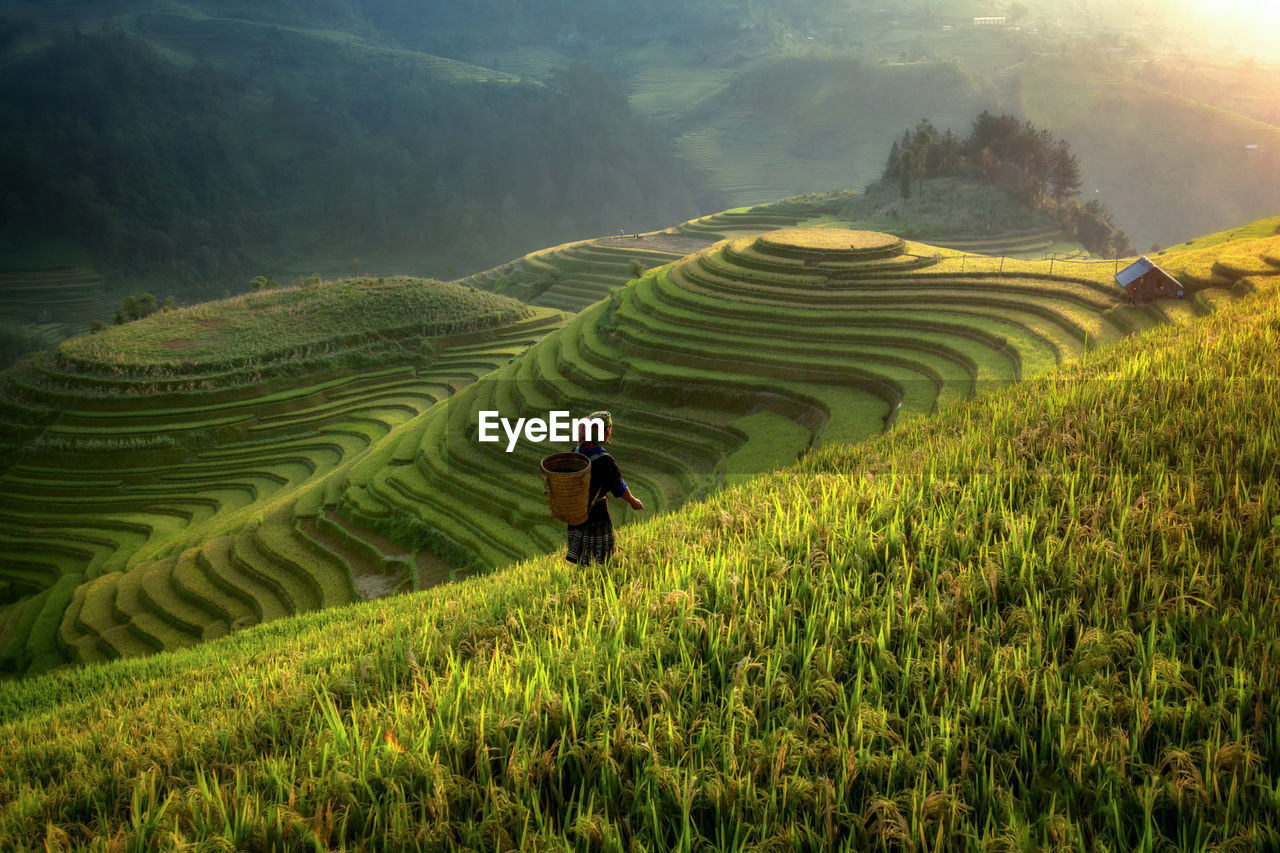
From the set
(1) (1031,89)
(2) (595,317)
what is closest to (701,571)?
(2) (595,317)

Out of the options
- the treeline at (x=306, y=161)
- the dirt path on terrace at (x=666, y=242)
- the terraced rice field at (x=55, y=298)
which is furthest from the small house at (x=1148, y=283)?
the treeline at (x=306, y=161)

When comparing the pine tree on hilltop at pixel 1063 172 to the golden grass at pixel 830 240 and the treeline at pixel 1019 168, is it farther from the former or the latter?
the golden grass at pixel 830 240

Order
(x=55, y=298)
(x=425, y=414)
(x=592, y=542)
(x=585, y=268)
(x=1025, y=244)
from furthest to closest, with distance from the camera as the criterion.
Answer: (x=55, y=298) < (x=585, y=268) < (x=1025, y=244) < (x=425, y=414) < (x=592, y=542)

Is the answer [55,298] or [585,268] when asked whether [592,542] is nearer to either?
[585,268]

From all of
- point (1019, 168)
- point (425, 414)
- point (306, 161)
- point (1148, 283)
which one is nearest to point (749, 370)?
point (1148, 283)

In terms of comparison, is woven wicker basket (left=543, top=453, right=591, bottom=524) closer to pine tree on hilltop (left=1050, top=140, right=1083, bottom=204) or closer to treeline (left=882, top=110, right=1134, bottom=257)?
treeline (left=882, top=110, right=1134, bottom=257)

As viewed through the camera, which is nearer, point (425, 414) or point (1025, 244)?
point (425, 414)

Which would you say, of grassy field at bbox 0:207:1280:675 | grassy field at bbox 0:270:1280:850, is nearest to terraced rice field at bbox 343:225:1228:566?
grassy field at bbox 0:207:1280:675

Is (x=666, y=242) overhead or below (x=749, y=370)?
overhead
